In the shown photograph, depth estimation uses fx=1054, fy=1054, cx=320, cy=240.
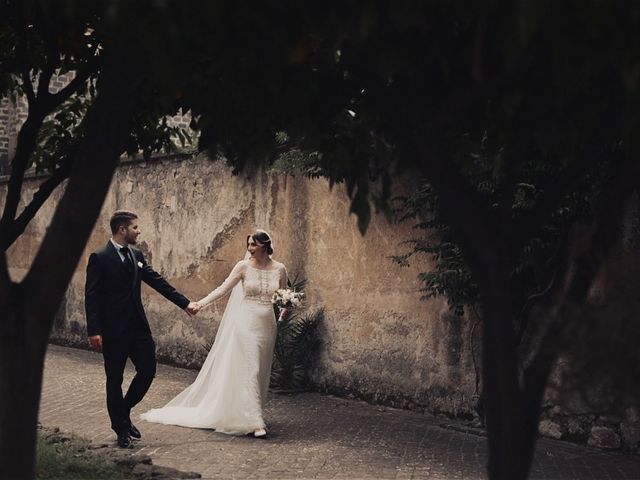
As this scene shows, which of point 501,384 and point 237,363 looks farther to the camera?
point 237,363

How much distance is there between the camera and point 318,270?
1196 cm

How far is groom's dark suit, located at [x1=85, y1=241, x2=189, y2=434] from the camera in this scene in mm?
8547

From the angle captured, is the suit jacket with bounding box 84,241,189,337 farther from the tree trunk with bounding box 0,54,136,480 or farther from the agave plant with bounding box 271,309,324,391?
the tree trunk with bounding box 0,54,136,480

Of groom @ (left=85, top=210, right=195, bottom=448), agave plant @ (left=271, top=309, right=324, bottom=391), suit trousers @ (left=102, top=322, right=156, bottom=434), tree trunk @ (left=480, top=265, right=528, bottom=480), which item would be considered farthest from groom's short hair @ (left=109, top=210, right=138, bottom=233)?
tree trunk @ (left=480, top=265, right=528, bottom=480)

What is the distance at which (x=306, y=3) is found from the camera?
3.20m

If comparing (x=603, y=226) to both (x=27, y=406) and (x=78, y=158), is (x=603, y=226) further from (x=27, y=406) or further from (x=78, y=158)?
(x=27, y=406)

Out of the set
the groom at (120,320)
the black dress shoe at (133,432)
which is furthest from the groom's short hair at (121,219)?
the black dress shoe at (133,432)

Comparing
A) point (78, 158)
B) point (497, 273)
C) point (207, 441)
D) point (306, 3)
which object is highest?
point (306, 3)

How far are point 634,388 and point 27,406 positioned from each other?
7.58 ft

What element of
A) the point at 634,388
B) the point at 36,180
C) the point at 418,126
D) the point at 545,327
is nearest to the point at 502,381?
the point at 545,327

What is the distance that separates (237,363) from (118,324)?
1530 millimetres

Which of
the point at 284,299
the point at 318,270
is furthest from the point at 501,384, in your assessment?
the point at 318,270

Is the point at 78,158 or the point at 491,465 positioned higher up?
the point at 78,158

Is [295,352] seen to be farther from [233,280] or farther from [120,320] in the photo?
[120,320]
